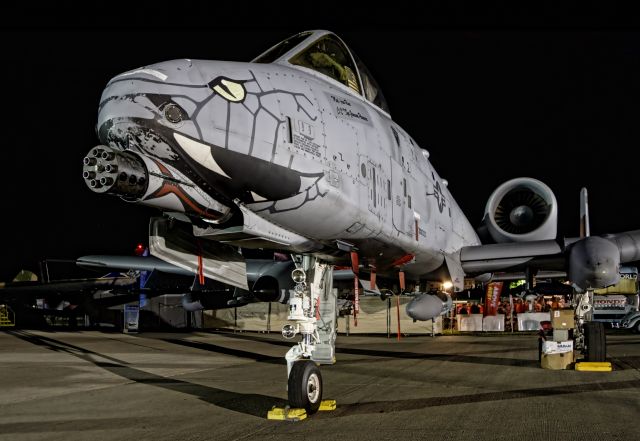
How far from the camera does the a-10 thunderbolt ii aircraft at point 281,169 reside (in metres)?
5.93

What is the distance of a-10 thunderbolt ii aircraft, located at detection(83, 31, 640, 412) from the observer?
5926 millimetres

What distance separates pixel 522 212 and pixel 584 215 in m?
2.28

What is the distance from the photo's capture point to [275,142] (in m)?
6.57

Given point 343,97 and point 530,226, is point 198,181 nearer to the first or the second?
point 343,97

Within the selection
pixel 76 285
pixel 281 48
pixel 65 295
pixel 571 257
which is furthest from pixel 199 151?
pixel 65 295

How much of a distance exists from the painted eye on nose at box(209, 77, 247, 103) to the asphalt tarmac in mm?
3397

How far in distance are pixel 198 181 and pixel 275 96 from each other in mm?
1247

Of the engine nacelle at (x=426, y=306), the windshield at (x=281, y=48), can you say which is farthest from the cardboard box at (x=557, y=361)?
the windshield at (x=281, y=48)

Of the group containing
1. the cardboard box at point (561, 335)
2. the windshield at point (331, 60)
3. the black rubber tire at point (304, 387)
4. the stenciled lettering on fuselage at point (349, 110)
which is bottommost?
the black rubber tire at point (304, 387)

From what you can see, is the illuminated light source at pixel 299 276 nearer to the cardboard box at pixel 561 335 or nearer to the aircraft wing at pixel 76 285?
the cardboard box at pixel 561 335

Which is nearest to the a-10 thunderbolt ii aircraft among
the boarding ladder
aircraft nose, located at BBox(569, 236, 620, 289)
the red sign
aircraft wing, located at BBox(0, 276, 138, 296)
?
aircraft nose, located at BBox(569, 236, 620, 289)

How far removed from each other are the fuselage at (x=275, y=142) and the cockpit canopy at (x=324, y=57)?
0.20 metres

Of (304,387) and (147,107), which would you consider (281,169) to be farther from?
(304,387)

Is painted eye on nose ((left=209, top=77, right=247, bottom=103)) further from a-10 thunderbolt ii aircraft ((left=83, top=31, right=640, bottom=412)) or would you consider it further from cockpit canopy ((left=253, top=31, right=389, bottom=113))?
cockpit canopy ((left=253, top=31, right=389, bottom=113))
